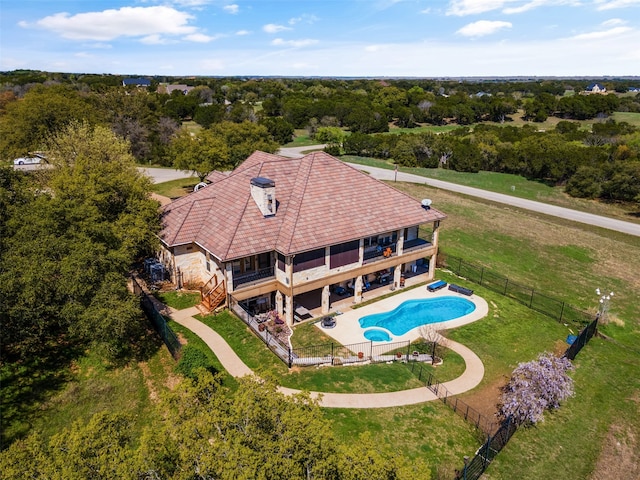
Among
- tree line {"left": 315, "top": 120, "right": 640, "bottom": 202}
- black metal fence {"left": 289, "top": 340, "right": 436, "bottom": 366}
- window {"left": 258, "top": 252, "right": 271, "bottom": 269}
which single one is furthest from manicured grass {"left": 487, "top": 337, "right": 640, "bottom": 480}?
tree line {"left": 315, "top": 120, "right": 640, "bottom": 202}

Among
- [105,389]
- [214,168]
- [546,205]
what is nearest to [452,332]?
[105,389]

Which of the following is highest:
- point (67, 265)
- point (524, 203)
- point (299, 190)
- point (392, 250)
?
point (299, 190)

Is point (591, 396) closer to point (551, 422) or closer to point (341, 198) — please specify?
point (551, 422)

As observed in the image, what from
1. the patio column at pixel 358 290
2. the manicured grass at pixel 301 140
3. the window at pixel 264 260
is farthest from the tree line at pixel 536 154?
the window at pixel 264 260

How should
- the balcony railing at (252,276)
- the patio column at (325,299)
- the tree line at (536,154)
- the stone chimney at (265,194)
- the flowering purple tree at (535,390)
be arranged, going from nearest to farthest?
the flowering purple tree at (535,390) < the balcony railing at (252,276) < the stone chimney at (265,194) < the patio column at (325,299) < the tree line at (536,154)

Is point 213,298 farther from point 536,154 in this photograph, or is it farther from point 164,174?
point 536,154

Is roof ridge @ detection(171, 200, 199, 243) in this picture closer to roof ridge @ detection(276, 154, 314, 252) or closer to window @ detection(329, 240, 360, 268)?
roof ridge @ detection(276, 154, 314, 252)

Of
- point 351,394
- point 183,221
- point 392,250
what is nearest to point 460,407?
point 351,394

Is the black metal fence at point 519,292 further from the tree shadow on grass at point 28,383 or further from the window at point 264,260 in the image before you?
the tree shadow on grass at point 28,383
